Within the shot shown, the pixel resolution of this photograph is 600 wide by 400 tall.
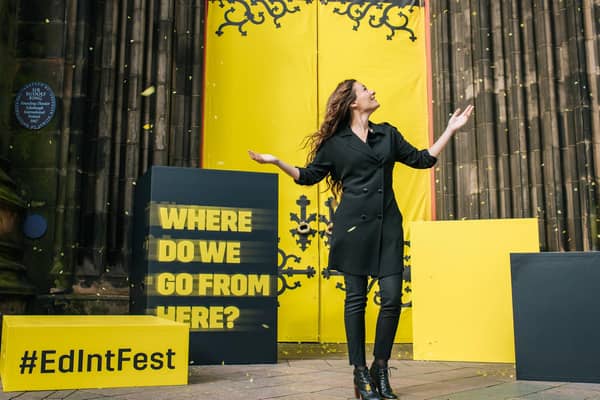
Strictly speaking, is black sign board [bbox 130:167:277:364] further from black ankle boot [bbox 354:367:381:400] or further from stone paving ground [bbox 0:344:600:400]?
black ankle boot [bbox 354:367:381:400]

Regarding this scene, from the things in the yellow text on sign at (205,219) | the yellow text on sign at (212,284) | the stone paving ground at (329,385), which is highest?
the yellow text on sign at (205,219)

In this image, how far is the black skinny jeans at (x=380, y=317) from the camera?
2.25m

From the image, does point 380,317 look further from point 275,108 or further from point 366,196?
point 275,108

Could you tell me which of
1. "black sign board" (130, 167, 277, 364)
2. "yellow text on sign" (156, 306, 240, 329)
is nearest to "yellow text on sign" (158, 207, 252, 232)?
"black sign board" (130, 167, 277, 364)

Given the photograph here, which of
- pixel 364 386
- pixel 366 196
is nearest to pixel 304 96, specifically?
pixel 366 196

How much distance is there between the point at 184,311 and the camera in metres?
3.27

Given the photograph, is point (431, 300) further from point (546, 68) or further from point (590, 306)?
point (546, 68)

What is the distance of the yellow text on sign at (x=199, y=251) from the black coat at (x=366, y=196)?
107cm

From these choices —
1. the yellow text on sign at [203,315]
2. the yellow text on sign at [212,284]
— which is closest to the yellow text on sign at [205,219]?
the yellow text on sign at [212,284]

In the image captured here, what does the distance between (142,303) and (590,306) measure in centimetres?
230

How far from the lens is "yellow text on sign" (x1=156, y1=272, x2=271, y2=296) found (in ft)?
10.7

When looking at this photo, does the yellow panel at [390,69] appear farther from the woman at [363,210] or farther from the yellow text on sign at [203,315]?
the woman at [363,210]

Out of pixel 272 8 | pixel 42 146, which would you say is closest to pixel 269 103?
pixel 272 8

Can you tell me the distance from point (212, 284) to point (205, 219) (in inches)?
14.3
